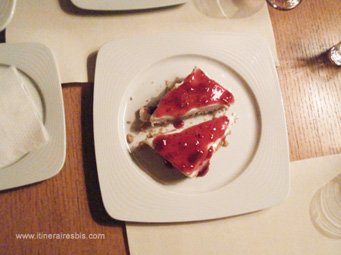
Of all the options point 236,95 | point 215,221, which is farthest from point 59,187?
point 236,95

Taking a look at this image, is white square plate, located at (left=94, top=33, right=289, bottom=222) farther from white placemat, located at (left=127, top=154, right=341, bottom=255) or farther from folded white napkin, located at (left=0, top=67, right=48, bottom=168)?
folded white napkin, located at (left=0, top=67, right=48, bottom=168)

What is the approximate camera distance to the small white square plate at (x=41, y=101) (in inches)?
30.7

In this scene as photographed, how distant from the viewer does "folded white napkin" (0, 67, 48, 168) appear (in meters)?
0.77

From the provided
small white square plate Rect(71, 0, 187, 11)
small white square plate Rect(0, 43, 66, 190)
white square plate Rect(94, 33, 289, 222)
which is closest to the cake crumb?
white square plate Rect(94, 33, 289, 222)

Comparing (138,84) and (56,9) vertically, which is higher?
(56,9)

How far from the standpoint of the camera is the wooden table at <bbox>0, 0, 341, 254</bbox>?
2.59ft

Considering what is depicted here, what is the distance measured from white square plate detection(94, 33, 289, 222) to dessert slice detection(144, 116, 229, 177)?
4 centimetres

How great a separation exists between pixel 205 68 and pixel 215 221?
0.40m

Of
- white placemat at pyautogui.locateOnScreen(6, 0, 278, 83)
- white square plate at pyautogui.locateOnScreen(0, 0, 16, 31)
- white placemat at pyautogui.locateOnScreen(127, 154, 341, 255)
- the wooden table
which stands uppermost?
white square plate at pyautogui.locateOnScreen(0, 0, 16, 31)

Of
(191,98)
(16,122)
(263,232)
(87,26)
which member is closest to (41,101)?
(16,122)

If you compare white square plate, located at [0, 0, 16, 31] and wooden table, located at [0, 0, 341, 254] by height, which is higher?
white square plate, located at [0, 0, 16, 31]

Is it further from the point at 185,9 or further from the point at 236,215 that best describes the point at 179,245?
the point at 185,9

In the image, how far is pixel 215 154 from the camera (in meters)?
0.87

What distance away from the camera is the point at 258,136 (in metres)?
0.88
